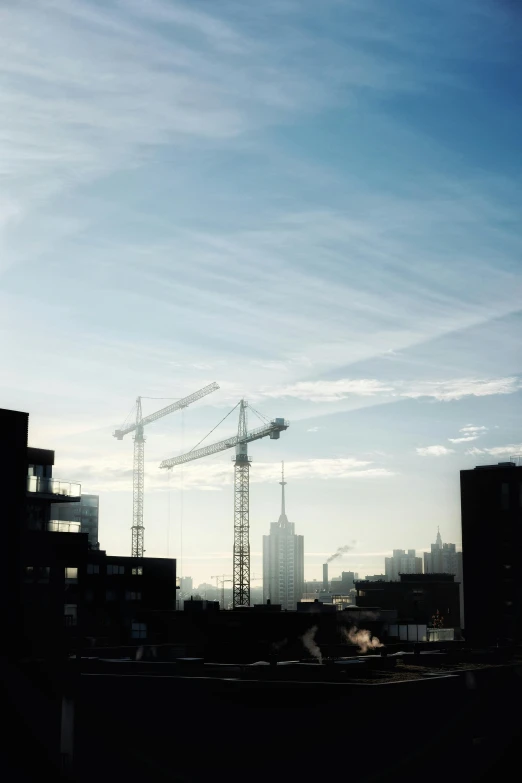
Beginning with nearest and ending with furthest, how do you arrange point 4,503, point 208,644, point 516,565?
point 4,503 → point 208,644 → point 516,565

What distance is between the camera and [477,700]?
50188 millimetres

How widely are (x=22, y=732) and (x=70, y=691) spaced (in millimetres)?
2648

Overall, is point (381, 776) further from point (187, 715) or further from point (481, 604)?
point (481, 604)

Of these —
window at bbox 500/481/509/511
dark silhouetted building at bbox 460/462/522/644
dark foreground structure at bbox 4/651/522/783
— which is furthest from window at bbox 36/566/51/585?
window at bbox 500/481/509/511

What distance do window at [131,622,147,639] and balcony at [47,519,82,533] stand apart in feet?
74.2

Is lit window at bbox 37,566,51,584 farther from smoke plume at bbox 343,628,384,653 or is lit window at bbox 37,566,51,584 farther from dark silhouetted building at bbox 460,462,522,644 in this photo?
dark silhouetted building at bbox 460,462,522,644

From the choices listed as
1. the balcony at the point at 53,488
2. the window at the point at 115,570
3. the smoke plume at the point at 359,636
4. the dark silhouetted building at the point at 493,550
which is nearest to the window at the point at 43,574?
the balcony at the point at 53,488

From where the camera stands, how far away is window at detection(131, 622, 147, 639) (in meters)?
105

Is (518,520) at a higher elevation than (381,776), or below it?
higher

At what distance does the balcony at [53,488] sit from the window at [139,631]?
75.2 feet

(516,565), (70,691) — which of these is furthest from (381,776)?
(516,565)

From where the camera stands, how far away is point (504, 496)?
12812 centimetres

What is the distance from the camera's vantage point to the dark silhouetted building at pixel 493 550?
125 m

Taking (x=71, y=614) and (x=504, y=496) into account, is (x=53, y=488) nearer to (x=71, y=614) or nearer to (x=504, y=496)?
(x=71, y=614)
